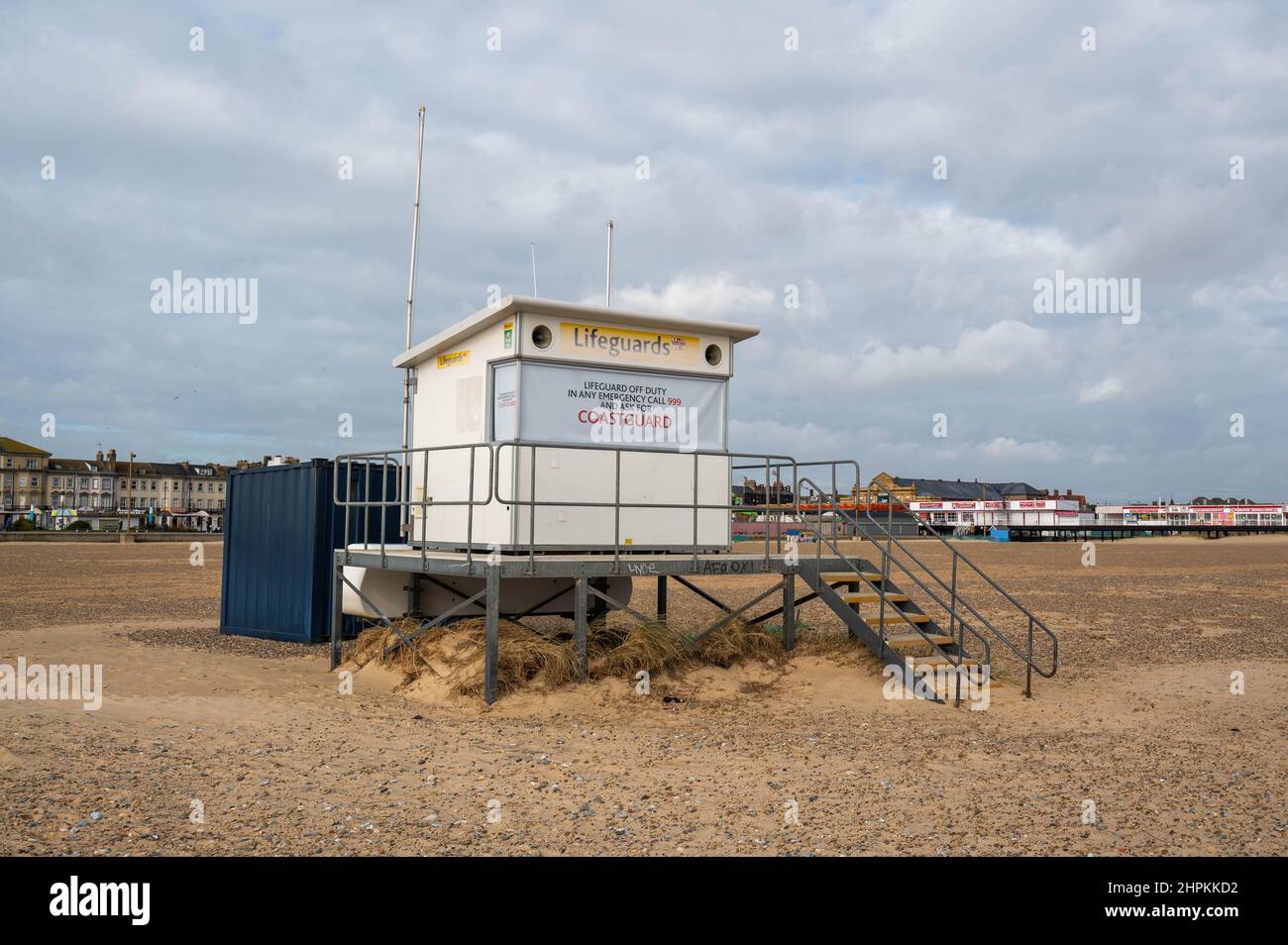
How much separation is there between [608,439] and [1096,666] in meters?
7.33

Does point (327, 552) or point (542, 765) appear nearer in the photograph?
point (542, 765)

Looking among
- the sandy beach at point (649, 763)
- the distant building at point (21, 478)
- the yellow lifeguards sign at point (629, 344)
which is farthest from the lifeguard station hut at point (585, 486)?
the distant building at point (21, 478)

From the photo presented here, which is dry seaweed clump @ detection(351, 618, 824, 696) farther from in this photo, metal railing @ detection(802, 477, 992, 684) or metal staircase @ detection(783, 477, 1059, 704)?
metal railing @ detection(802, 477, 992, 684)

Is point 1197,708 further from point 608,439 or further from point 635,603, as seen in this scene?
point 635,603

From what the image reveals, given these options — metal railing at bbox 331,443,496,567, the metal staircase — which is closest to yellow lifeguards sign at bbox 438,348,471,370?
metal railing at bbox 331,443,496,567

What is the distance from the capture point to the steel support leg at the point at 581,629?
9.93 metres

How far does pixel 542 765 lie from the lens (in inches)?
291

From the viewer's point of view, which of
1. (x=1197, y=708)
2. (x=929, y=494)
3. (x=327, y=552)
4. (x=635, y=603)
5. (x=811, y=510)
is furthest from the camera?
(x=929, y=494)

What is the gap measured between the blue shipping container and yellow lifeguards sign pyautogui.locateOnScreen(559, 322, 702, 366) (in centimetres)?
528

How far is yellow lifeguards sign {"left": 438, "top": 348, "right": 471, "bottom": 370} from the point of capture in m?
11.4

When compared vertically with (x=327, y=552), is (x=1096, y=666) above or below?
below

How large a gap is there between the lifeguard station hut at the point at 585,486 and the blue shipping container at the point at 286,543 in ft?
8.13

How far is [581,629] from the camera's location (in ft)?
32.6

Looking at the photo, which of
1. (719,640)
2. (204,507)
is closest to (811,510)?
(719,640)
